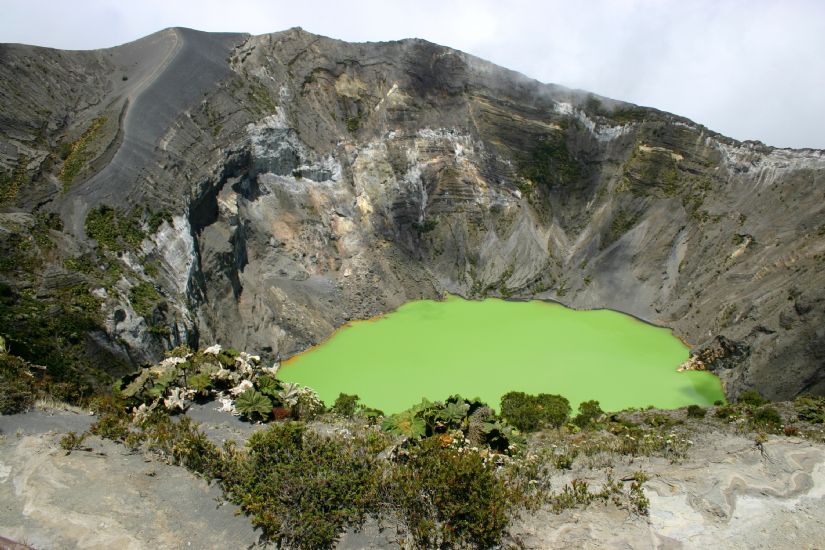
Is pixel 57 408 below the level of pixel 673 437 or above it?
below

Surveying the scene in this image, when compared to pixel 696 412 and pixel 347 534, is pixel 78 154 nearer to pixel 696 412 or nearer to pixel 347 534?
pixel 347 534

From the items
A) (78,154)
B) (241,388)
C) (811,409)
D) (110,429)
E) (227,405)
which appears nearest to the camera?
(110,429)

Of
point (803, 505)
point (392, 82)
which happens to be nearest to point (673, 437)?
point (803, 505)


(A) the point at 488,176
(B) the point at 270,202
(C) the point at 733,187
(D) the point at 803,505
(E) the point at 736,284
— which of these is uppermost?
(C) the point at 733,187

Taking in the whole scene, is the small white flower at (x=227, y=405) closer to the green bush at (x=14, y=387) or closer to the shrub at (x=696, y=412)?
the green bush at (x=14, y=387)

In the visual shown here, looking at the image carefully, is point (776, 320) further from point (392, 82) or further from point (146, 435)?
point (392, 82)

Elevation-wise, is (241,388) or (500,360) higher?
(500,360)

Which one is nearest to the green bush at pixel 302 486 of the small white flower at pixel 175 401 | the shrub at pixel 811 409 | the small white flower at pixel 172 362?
the small white flower at pixel 175 401

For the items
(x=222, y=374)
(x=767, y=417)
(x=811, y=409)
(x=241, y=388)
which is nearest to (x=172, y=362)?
(x=222, y=374)
